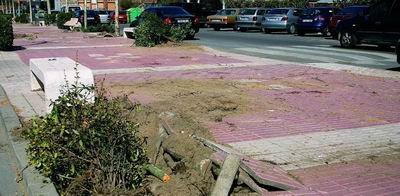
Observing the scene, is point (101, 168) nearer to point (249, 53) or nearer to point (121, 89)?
point (121, 89)

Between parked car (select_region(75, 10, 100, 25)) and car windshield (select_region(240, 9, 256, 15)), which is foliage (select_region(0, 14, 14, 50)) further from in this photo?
parked car (select_region(75, 10, 100, 25))

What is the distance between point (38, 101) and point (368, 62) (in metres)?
10.5

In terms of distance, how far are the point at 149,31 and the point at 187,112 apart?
1282 centimetres

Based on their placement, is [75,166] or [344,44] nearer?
[75,166]

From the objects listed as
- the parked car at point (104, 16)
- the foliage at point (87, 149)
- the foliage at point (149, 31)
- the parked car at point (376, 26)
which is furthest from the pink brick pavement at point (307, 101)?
the parked car at point (104, 16)

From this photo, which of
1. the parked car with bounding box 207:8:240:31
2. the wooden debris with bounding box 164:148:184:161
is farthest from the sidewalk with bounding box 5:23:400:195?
the parked car with bounding box 207:8:240:31

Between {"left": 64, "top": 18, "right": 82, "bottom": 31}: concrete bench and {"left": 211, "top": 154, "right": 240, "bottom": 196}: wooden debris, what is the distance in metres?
33.1

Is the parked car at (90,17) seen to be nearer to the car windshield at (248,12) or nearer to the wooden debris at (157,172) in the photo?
the car windshield at (248,12)

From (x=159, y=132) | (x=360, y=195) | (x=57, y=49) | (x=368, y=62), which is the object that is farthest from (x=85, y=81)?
(x=57, y=49)

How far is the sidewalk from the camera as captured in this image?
5.02m

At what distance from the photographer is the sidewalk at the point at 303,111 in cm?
502

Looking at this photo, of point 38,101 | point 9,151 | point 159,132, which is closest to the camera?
point 159,132

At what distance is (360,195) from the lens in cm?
437

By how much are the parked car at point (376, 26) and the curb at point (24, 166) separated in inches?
502
